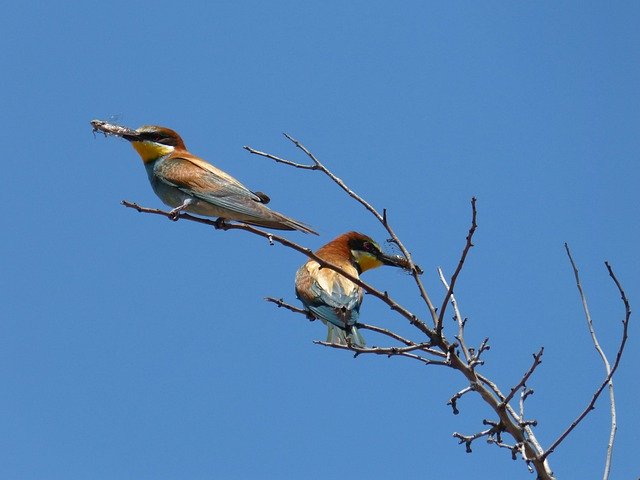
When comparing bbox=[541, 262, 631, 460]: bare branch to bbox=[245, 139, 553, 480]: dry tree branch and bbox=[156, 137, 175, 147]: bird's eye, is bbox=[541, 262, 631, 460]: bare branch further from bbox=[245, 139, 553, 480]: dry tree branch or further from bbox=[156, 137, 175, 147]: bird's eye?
bbox=[156, 137, 175, 147]: bird's eye

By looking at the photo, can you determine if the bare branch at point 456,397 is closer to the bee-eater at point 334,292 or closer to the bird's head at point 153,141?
the bee-eater at point 334,292

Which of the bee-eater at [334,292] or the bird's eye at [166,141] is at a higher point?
the bird's eye at [166,141]

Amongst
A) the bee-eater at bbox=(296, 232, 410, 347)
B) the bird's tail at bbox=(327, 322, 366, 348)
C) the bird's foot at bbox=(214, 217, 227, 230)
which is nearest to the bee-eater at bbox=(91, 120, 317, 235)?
the bird's foot at bbox=(214, 217, 227, 230)

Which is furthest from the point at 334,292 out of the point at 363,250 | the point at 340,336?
the point at 363,250

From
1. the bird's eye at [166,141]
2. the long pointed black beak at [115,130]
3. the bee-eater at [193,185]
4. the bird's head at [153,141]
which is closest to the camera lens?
the bee-eater at [193,185]

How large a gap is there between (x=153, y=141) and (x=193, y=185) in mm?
682

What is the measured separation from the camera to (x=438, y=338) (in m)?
2.42

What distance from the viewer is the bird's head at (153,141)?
4867 millimetres

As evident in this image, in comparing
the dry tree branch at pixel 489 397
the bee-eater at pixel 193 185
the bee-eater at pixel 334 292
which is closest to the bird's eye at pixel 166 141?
the bee-eater at pixel 193 185

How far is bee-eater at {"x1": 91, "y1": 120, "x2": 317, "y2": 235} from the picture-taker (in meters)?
4.16

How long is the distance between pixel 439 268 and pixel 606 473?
1.03m

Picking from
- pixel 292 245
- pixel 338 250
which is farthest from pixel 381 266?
pixel 292 245

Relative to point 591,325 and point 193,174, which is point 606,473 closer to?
point 591,325

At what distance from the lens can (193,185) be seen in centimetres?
440
